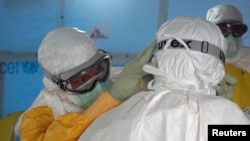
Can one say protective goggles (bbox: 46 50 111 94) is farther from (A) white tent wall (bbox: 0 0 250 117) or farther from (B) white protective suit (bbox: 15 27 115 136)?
(A) white tent wall (bbox: 0 0 250 117)

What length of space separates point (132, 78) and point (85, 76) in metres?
0.37

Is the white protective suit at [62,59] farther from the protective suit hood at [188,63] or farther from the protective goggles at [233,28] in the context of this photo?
the protective goggles at [233,28]

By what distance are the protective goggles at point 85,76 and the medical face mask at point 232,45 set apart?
2.43ft

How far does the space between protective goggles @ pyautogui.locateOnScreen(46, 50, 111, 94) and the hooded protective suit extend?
762 mm

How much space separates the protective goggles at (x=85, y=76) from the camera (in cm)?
153

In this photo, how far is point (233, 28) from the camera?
2.06 metres

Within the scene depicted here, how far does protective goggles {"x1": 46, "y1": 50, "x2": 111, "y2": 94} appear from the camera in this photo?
Answer: 1531 mm

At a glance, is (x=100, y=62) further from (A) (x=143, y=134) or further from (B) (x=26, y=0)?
(B) (x=26, y=0)

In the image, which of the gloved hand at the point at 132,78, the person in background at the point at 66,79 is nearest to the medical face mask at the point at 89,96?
the person in background at the point at 66,79

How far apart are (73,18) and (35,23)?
222mm

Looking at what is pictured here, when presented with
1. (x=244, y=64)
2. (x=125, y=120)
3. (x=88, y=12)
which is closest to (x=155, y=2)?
(x=88, y=12)

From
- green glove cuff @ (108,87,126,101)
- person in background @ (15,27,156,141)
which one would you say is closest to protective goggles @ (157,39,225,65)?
green glove cuff @ (108,87,126,101)

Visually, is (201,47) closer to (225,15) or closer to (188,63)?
(188,63)

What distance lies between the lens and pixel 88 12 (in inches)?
95.5
